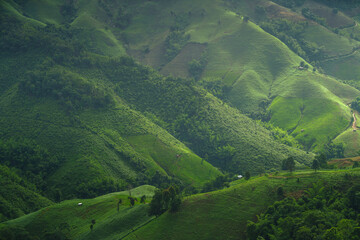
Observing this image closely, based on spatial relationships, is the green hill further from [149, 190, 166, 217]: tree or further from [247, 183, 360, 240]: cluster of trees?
[247, 183, 360, 240]: cluster of trees

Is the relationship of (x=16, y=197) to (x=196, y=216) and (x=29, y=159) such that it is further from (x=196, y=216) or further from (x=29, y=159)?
(x=196, y=216)

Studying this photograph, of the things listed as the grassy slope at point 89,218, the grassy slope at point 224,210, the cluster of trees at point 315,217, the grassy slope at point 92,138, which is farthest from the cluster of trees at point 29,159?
the cluster of trees at point 315,217

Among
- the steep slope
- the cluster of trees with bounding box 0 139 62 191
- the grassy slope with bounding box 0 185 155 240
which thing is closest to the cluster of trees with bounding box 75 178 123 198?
the steep slope

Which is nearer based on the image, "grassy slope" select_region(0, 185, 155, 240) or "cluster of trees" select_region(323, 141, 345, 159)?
"grassy slope" select_region(0, 185, 155, 240)

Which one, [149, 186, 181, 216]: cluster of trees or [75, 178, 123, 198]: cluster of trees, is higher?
[149, 186, 181, 216]: cluster of trees

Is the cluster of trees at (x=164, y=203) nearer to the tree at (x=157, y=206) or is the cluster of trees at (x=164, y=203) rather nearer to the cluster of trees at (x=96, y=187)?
the tree at (x=157, y=206)

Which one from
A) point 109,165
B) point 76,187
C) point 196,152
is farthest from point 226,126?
point 76,187

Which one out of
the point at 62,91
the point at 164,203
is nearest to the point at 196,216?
the point at 164,203
